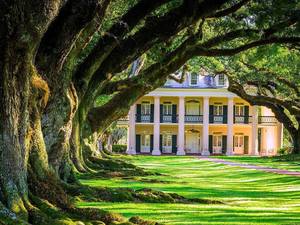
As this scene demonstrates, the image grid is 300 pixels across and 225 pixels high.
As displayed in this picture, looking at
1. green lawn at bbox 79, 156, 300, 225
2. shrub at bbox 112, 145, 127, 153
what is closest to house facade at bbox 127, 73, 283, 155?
shrub at bbox 112, 145, 127, 153

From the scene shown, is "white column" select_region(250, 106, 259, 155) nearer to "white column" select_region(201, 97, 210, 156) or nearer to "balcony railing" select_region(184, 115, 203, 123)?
"white column" select_region(201, 97, 210, 156)

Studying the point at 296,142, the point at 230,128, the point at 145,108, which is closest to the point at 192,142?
the point at 230,128

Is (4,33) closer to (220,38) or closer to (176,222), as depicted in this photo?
(176,222)

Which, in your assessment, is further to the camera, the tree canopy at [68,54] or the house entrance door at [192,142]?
the house entrance door at [192,142]

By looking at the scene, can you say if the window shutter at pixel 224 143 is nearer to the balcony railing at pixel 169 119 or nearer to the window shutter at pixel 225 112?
the window shutter at pixel 225 112

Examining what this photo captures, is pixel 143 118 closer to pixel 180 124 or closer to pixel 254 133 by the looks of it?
pixel 180 124

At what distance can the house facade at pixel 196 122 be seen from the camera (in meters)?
68.9

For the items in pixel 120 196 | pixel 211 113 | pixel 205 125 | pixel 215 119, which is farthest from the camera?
pixel 211 113

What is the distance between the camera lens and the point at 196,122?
70438mm

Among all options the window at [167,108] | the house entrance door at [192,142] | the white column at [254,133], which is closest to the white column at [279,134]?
the white column at [254,133]

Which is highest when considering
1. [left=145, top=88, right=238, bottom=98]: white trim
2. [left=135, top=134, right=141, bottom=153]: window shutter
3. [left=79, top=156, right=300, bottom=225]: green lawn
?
[left=145, top=88, right=238, bottom=98]: white trim

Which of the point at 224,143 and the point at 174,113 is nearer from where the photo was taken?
the point at 224,143

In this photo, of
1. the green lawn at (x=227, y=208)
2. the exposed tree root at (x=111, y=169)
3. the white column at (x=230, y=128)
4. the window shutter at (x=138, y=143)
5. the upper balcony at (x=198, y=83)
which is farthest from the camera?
the window shutter at (x=138, y=143)

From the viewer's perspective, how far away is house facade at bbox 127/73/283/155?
68938 mm
